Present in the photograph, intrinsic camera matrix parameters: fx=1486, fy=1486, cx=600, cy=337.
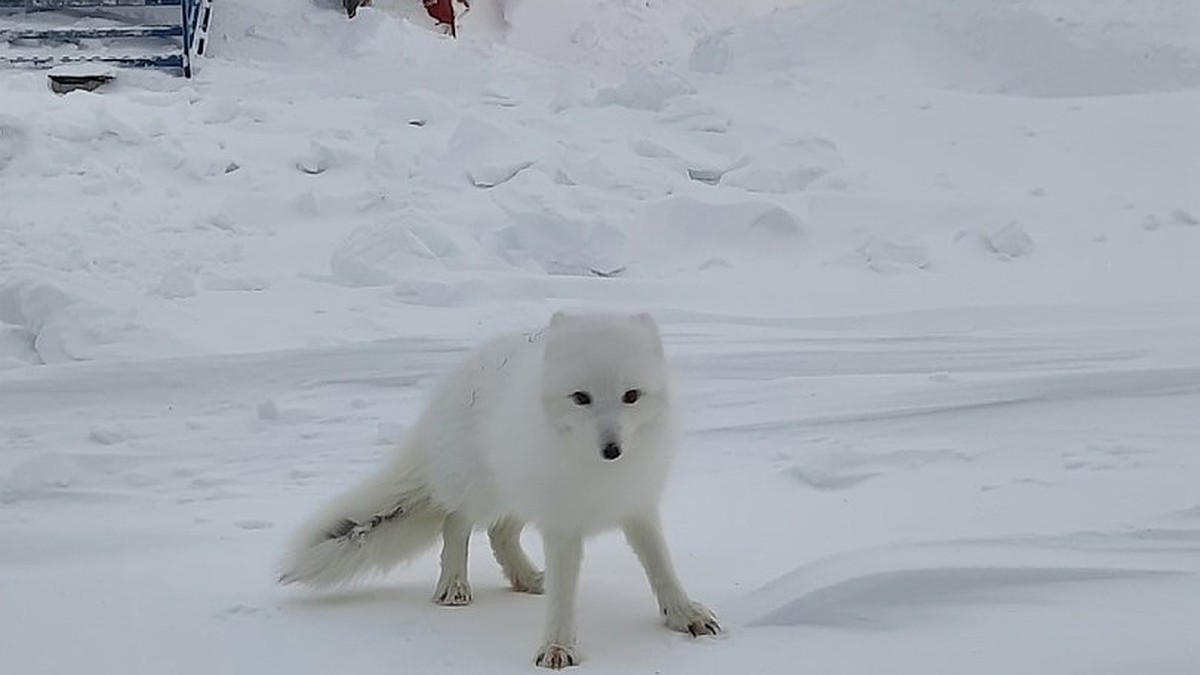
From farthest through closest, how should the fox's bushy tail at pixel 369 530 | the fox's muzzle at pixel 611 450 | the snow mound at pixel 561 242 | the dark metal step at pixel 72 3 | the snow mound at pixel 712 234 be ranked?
the dark metal step at pixel 72 3, the snow mound at pixel 712 234, the snow mound at pixel 561 242, the fox's bushy tail at pixel 369 530, the fox's muzzle at pixel 611 450

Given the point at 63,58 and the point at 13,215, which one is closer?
the point at 13,215

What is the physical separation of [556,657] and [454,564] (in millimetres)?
515

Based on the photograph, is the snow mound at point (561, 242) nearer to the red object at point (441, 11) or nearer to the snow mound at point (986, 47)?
the snow mound at point (986, 47)

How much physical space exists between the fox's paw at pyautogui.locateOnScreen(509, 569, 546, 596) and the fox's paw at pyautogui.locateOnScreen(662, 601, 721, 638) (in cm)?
Result: 46

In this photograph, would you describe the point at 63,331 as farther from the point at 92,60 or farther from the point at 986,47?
the point at 986,47

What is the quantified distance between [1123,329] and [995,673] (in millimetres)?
3089

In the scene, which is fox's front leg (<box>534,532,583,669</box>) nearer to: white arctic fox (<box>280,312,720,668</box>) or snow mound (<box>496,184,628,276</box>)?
white arctic fox (<box>280,312,720,668</box>)

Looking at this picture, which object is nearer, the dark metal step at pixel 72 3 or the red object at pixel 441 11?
the dark metal step at pixel 72 3

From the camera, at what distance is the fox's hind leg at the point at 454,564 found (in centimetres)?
295

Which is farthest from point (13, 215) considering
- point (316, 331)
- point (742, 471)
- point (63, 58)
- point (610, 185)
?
point (742, 471)

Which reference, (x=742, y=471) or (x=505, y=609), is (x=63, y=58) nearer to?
(x=742, y=471)

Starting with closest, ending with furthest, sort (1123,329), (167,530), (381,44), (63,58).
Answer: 1. (167,530)
2. (1123,329)
3. (63,58)
4. (381,44)

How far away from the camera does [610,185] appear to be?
689 centimetres

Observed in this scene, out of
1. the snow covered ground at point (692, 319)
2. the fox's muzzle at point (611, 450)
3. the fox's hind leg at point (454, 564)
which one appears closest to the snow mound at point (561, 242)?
the snow covered ground at point (692, 319)
